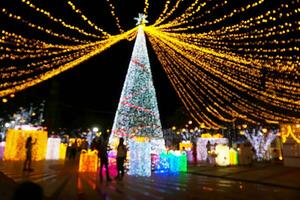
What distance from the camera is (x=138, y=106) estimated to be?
14.9 m

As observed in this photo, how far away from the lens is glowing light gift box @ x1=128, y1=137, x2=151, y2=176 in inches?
504

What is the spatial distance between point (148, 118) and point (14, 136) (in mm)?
11308

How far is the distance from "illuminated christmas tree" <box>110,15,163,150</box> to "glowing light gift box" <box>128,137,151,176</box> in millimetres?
1462

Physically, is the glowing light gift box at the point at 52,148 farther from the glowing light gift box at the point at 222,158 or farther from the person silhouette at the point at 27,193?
the person silhouette at the point at 27,193

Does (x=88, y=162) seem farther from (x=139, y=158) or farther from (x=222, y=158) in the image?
(x=222, y=158)

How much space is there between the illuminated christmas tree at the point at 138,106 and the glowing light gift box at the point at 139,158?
4.80ft

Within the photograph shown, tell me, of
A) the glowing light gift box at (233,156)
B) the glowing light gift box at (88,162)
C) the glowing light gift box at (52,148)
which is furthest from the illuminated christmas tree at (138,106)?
the glowing light gift box at (52,148)

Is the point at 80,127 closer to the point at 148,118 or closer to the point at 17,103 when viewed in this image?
the point at 17,103

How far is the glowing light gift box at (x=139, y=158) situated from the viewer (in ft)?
42.0

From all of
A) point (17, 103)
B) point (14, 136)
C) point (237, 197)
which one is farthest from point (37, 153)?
point (237, 197)

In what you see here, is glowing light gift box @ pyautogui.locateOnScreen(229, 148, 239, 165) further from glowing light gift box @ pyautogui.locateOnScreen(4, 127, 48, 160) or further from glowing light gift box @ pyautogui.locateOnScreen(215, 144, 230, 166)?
glowing light gift box @ pyautogui.locateOnScreen(4, 127, 48, 160)

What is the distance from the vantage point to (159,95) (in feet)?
118

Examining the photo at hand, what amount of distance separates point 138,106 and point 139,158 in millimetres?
2937

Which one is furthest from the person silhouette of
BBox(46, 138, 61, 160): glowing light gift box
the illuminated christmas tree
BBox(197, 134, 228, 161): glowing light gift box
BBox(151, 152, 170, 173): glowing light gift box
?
BBox(197, 134, 228, 161): glowing light gift box
